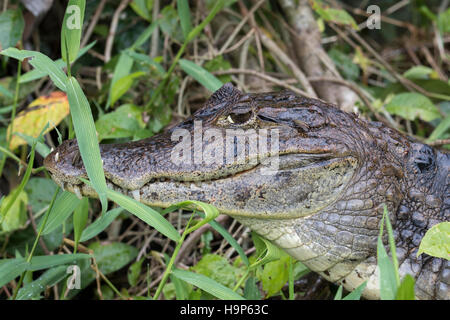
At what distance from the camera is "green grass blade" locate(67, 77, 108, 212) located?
53.9 inches

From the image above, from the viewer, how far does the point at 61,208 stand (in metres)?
1.68

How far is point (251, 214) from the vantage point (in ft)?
5.39

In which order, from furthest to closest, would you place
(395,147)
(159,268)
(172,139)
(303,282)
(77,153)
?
(159,268) < (303,282) < (395,147) < (172,139) < (77,153)

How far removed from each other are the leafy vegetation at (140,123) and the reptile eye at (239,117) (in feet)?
1.08

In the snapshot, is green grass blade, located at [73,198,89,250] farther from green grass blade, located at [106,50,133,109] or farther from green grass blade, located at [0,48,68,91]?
green grass blade, located at [106,50,133,109]

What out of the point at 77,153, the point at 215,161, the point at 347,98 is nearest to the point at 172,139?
the point at 215,161

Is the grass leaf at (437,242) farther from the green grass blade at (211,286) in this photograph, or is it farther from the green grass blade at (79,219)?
the green grass blade at (79,219)

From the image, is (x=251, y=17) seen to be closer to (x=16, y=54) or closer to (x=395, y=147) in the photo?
(x=395, y=147)

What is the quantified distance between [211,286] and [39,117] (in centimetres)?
141

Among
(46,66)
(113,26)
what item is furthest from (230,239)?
(113,26)

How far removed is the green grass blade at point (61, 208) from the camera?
167 centimetres

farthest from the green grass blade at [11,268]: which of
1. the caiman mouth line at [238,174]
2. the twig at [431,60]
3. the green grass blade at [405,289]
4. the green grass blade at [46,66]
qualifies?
the twig at [431,60]

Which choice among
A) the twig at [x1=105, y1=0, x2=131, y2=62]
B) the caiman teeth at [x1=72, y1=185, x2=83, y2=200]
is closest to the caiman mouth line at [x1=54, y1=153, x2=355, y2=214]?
the caiman teeth at [x1=72, y1=185, x2=83, y2=200]

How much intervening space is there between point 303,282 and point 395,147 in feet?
2.32
